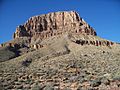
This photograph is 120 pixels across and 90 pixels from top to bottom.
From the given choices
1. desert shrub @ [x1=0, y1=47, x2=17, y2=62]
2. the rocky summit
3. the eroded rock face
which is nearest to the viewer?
the rocky summit

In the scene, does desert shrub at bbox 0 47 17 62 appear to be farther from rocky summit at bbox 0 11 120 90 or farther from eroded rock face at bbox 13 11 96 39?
eroded rock face at bbox 13 11 96 39

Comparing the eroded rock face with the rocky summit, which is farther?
the eroded rock face

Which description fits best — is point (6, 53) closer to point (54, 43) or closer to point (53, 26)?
point (54, 43)

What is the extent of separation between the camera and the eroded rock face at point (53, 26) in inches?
4126

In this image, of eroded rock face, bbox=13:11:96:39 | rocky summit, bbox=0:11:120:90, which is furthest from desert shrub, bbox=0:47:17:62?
eroded rock face, bbox=13:11:96:39

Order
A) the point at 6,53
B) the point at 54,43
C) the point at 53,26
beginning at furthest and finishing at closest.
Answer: the point at 53,26 → the point at 54,43 → the point at 6,53

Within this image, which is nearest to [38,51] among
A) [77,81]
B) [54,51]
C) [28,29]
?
[54,51]

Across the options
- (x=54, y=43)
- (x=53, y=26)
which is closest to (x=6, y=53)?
(x=54, y=43)

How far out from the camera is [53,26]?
114m

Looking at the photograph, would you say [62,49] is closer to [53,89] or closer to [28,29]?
[28,29]

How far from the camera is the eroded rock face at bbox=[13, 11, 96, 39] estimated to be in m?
105

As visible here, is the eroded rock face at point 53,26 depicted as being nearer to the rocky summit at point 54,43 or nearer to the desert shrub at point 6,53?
the rocky summit at point 54,43

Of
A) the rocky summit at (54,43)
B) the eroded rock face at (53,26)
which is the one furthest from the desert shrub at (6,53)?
the eroded rock face at (53,26)

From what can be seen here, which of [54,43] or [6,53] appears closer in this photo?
[6,53]
